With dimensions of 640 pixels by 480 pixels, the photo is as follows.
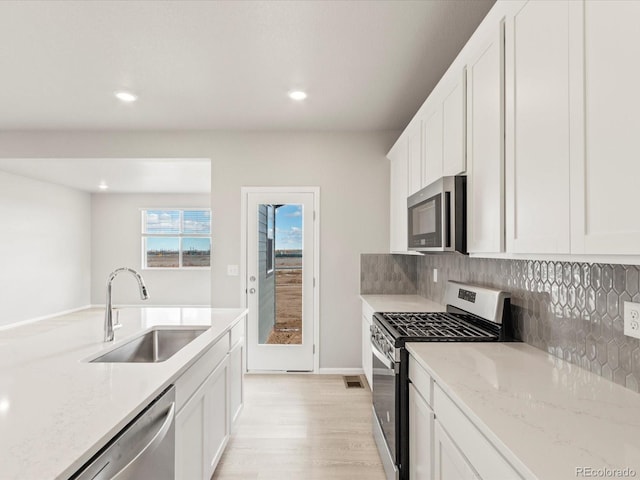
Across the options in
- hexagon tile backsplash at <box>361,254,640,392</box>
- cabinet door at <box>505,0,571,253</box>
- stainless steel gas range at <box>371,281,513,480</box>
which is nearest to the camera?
cabinet door at <box>505,0,571,253</box>

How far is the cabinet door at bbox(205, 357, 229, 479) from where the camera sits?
1.88m

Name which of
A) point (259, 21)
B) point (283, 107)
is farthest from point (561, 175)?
point (283, 107)

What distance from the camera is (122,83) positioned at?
111 inches

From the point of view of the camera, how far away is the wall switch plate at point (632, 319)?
1.16m

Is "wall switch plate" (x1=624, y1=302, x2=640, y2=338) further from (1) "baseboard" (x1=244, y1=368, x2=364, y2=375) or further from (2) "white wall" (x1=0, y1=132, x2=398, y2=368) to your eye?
(1) "baseboard" (x1=244, y1=368, x2=364, y2=375)

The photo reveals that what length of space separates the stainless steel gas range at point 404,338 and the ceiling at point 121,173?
2.88m

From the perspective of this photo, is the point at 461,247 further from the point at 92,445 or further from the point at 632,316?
the point at 92,445

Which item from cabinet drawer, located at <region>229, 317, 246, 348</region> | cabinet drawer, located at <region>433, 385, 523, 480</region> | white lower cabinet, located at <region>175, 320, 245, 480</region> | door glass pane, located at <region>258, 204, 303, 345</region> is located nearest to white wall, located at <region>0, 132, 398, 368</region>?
door glass pane, located at <region>258, 204, 303, 345</region>

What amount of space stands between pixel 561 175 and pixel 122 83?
3.03m

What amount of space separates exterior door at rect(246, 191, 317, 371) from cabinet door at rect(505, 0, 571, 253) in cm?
263

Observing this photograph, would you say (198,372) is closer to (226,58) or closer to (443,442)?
(443,442)

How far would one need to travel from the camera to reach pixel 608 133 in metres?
0.95

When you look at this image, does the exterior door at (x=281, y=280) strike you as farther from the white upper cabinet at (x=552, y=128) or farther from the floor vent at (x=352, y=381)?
the white upper cabinet at (x=552, y=128)

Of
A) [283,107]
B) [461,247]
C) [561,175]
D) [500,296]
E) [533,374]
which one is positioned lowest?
[533,374]
